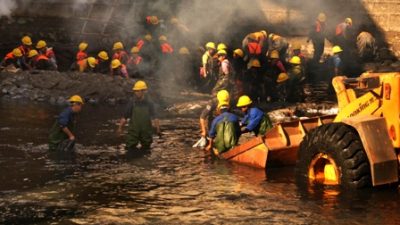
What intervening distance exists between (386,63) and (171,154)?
48.0ft

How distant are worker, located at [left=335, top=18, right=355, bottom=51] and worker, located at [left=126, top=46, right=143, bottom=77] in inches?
337

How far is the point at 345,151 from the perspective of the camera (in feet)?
32.4

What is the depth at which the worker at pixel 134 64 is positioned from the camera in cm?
2236

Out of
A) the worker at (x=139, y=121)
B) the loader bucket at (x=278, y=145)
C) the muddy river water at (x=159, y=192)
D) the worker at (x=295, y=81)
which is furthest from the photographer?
the worker at (x=295, y=81)

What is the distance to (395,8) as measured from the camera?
27203 millimetres

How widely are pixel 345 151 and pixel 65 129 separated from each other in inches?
230

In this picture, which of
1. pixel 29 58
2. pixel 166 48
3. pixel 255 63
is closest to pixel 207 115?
pixel 255 63

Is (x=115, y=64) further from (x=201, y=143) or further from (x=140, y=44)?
(x=201, y=143)

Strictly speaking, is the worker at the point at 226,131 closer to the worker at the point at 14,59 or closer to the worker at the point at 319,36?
the worker at the point at 14,59

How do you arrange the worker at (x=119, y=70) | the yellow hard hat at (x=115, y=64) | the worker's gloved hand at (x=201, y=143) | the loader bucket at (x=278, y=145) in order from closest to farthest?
1. the loader bucket at (x=278, y=145)
2. the worker's gloved hand at (x=201, y=143)
3. the yellow hard hat at (x=115, y=64)
4. the worker at (x=119, y=70)

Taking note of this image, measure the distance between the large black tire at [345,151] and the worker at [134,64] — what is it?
12.7 meters

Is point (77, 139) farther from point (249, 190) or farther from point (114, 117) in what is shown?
point (249, 190)

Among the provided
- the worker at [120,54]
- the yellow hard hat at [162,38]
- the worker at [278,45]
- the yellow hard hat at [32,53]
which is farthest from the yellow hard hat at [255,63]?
the yellow hard hat at [32,53]

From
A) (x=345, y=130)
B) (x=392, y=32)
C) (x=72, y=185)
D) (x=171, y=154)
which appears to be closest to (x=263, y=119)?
Result: (x=171, y=154)
